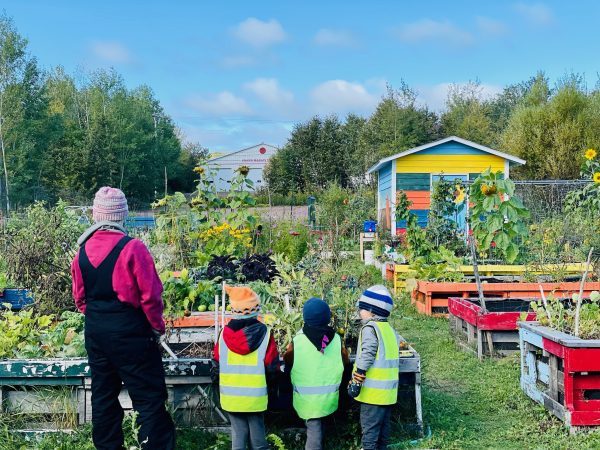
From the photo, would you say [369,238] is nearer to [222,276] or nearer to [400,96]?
[222,276]

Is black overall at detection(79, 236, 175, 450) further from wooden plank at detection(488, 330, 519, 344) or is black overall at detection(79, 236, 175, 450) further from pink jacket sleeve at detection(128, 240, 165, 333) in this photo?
wooden plank at detection(488, 330, 519, 344)

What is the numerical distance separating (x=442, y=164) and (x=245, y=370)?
14606 millimetres

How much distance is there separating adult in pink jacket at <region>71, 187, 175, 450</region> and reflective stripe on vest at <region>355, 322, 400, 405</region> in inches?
A: 48.0

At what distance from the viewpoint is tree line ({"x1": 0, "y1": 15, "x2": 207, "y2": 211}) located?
31.1m

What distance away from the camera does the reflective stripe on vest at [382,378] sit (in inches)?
157

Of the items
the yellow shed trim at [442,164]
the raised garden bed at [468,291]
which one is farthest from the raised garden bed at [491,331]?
the yellow shed trim at [442,164]

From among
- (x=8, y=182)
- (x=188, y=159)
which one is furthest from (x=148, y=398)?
(x=188, y=159)

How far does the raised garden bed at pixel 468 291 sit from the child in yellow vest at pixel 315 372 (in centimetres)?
497

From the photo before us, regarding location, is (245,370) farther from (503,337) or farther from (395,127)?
(395,127)

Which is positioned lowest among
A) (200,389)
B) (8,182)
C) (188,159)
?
(200,389)

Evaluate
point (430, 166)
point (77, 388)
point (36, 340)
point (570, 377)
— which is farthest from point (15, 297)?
point (430, 166)

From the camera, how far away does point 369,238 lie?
52.2ft

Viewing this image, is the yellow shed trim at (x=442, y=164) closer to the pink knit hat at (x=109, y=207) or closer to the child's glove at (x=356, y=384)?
the child's glove at (x=356, y=384)

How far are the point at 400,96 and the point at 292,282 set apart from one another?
3412 centimetres
